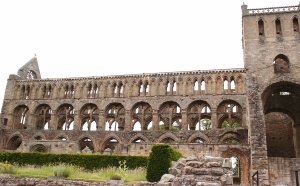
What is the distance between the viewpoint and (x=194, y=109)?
44.7 m

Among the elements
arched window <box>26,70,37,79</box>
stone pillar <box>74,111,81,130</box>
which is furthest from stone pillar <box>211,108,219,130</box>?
arched window <box>26,70,37,79</box>

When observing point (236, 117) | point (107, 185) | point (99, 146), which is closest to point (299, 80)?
point (236, 117)

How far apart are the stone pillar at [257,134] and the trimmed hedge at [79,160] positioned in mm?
8565

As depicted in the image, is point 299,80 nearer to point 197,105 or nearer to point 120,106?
point 197,105

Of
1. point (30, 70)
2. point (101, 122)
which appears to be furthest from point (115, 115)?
point (30, 70)

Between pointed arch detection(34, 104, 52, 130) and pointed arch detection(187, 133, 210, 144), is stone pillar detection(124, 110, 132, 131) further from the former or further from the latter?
pointed arch detection(34, 104, 52, 130)

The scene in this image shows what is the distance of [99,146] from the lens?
40531mm

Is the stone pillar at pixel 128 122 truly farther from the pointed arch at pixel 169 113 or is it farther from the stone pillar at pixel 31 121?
the stone pillar at pixel 31 121

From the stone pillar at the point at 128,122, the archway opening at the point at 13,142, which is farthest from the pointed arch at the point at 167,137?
the archway opening at the point at 13,142

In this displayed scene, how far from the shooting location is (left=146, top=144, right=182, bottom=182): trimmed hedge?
56.4ft

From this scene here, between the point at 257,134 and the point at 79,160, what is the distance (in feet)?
43.4

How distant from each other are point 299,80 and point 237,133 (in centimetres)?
1041

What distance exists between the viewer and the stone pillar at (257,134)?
24562 millimetres

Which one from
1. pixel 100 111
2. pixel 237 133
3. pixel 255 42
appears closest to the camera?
pixel 255 42
